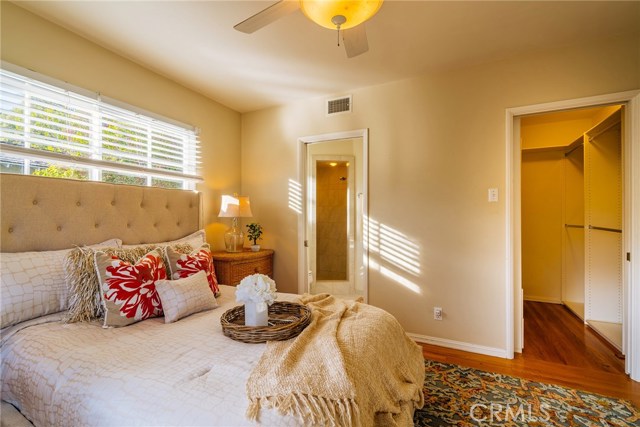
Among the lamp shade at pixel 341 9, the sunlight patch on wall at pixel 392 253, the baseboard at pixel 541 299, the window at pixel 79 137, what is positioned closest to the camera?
the lamp shade at pixel 341 9

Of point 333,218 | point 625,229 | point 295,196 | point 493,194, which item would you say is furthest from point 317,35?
point 333,218

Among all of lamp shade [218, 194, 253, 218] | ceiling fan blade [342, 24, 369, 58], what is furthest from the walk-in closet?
lamp shade [218, 194, 253, 218]

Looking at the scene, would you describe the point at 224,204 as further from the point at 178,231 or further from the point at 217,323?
the point at 217,323

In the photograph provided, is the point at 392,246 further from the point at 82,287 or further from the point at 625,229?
the point at 82,287

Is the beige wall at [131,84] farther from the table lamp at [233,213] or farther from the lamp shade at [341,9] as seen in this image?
the lamp shade at [341,9]

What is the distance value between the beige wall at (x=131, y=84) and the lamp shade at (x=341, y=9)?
6.09 ft

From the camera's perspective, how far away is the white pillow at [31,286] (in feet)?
4.76

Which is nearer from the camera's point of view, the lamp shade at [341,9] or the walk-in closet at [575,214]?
the lamp shade at [341,9]

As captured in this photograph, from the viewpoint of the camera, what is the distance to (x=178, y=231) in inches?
106

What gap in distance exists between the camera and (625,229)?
7.37 ft

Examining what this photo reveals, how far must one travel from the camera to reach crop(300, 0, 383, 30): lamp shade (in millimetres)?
1348

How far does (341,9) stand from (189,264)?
1802 millimetres

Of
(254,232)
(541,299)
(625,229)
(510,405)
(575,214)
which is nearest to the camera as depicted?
(510,405)

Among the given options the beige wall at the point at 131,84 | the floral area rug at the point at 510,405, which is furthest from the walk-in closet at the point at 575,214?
the beige wall at the point at 131,84
